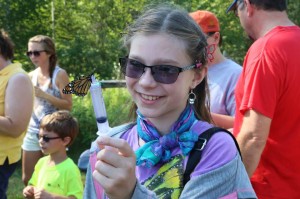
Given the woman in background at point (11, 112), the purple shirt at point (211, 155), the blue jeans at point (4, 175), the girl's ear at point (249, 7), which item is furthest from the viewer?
the blue jeans at point (4, 175)

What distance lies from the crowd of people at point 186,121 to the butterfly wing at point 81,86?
0.15m

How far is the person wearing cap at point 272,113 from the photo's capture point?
263 cm

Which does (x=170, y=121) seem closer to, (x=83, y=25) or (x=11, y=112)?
(x=11, y=112)

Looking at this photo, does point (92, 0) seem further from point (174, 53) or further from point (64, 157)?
point (174, 53)

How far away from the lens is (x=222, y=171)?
166cm

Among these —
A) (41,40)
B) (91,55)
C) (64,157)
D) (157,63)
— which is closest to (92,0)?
(91,55)

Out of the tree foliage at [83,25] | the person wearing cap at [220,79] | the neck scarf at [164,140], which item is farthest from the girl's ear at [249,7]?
the tree foliage at [83,25]

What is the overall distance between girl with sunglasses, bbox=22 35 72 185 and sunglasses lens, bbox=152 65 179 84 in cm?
370

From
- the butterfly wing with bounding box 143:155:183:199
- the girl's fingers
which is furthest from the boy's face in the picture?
the girl's fingers

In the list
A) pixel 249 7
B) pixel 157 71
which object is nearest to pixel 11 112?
pixel 249 7

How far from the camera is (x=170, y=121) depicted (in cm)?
184

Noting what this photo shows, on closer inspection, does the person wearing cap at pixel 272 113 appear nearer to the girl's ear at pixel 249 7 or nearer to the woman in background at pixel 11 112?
the girl's ear at pixel 249 7

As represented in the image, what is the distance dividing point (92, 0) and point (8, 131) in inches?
409

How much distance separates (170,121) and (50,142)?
2.47 m
